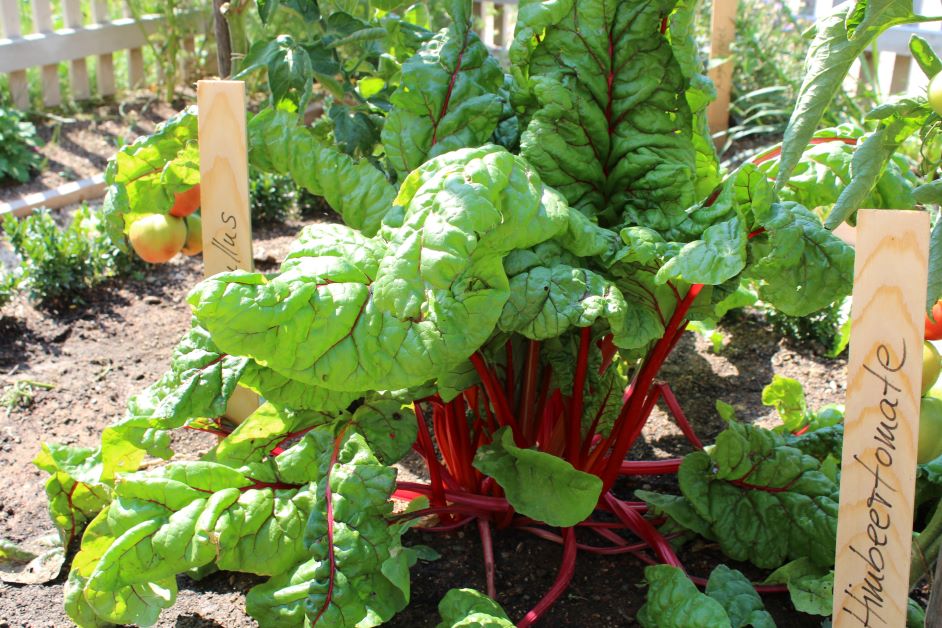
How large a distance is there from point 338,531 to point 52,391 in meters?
1.59

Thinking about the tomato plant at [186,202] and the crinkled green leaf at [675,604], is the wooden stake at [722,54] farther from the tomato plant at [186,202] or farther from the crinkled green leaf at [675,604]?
the crinkled green leaf at [675,604]

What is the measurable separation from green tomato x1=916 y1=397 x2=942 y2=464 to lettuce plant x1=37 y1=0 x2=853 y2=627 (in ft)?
1.10

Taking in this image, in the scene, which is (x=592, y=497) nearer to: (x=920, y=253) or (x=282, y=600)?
(x=282, y=600)

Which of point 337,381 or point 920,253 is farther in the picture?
point 337,381

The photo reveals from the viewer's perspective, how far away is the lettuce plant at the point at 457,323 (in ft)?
5.49

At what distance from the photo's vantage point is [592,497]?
1959 millimetres

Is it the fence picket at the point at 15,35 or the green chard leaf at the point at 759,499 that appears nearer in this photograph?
the green chard leaf at the point at 759,499

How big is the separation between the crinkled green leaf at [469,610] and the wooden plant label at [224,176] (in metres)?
0.86

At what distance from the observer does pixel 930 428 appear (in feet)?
7.59

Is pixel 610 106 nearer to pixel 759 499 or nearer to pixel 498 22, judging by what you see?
pixel 759 499

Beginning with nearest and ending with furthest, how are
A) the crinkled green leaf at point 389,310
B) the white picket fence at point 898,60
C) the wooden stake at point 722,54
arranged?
the crinkled green leaf at point 389,310 < the wooden stake at point 722,54 < the white picket fence at point 898,60

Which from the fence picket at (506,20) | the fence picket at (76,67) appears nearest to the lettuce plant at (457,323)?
the fence picket at (76,67)

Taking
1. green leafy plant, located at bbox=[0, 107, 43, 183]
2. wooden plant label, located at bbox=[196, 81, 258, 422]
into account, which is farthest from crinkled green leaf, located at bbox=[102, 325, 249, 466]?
green leafy plant, located at bbox=[0, 107, 43, 183]

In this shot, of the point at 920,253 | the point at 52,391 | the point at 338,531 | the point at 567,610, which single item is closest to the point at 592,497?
the point at 567,610
